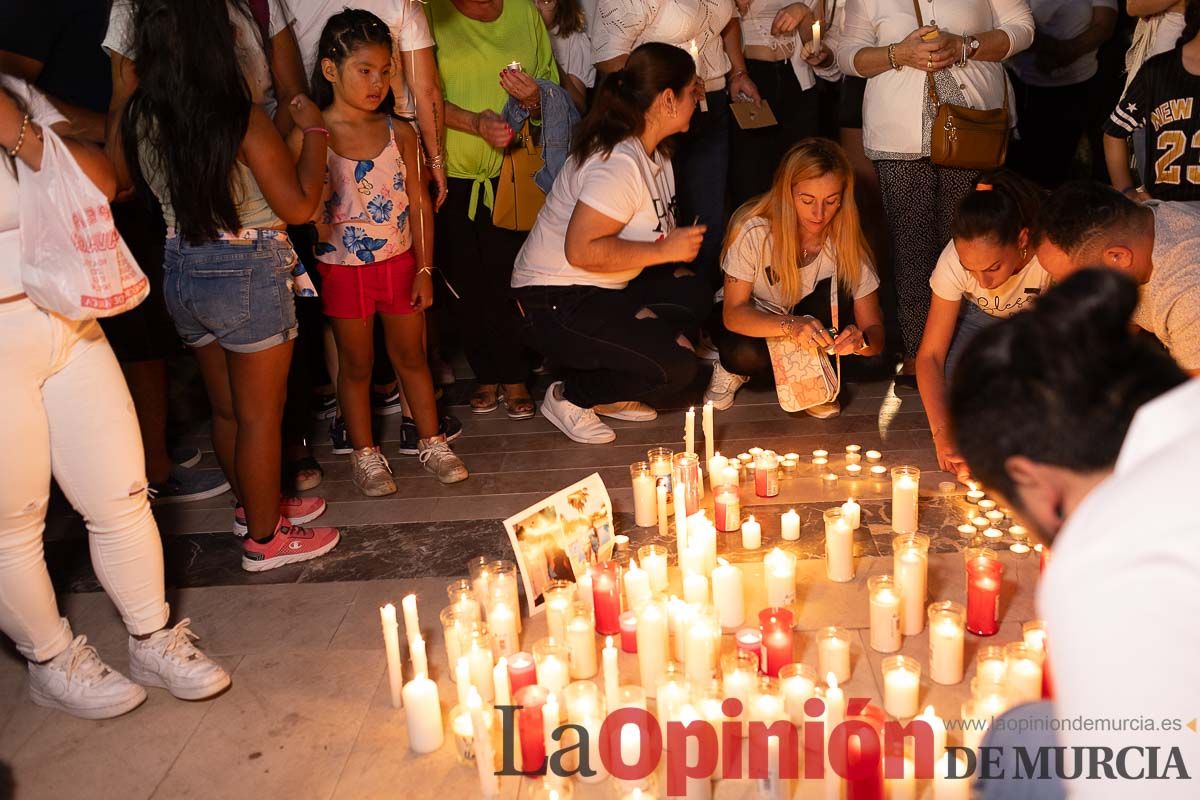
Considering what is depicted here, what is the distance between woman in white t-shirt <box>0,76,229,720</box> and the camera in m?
2.17

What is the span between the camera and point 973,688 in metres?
2.19

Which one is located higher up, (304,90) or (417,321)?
(304,90)

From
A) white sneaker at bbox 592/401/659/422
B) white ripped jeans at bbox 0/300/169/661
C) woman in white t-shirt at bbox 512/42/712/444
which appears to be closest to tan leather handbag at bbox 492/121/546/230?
woman in white t-shirt at bbox 512/42/712/444

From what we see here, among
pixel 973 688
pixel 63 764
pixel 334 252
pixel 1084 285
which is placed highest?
pixel 1084 285

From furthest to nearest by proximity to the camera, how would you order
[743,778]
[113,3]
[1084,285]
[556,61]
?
[556,61], [113,3], [743,778], [1084,285]

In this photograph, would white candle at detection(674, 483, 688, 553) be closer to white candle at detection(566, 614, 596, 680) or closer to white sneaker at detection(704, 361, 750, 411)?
white candle at detection(566, 614, 596, 680)

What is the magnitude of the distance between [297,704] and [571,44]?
9.44ft

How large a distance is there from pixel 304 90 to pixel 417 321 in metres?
0.82

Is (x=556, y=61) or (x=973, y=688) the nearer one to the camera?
(x=973, y=688)

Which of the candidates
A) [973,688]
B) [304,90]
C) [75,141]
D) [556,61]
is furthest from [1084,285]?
[556,61]

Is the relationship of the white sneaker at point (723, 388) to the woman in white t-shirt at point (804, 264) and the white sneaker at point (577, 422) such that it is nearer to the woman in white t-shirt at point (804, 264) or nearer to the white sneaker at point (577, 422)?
the woman in white t-shirt at point (804, 264)

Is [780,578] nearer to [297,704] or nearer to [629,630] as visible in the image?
[629,630]

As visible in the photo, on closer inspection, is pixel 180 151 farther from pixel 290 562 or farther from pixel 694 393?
pixel 694 393

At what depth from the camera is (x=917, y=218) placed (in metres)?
4.15
